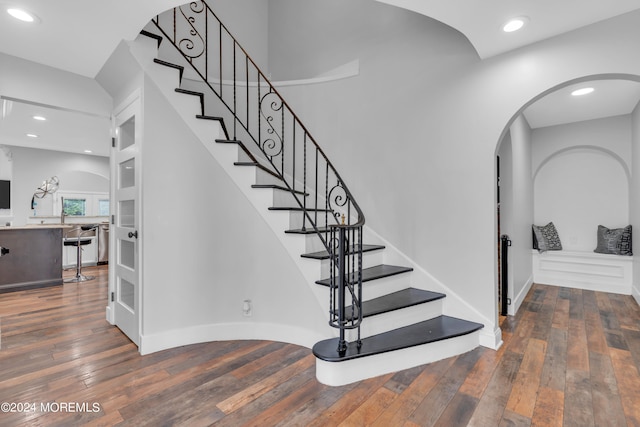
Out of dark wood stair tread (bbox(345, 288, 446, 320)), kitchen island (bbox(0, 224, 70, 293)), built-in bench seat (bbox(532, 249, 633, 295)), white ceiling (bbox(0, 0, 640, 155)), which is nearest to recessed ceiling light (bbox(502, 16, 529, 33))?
white ceiling (bbox(0, 0, 640, 155))

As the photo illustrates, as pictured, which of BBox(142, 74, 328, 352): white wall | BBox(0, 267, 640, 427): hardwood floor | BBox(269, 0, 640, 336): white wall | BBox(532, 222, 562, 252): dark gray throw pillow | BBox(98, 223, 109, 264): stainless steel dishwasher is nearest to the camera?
BBox(0, 267, 640, 427): hardwood floor

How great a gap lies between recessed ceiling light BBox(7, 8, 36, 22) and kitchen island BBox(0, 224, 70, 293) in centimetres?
382

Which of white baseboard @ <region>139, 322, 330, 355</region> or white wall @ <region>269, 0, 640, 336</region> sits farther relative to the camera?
white baseboard @ <region>139, 322, 330, 355</region>

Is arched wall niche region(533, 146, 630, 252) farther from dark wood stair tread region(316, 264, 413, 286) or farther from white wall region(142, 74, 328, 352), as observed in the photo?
white wall region(142, 74, 328, 352)

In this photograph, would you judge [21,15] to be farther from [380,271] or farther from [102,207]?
[102,207]

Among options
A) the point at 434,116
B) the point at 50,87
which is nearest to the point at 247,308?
the point at 434,116

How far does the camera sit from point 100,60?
111 inches

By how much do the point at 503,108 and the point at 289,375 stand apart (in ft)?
9.13

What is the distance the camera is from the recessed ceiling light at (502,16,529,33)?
2201mm

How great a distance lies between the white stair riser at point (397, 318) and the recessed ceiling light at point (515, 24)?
91.3 inches

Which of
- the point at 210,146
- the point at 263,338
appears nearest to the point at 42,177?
the point at 210,146

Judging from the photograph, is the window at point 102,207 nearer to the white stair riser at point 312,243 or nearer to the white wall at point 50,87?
the white wall at point 50,87

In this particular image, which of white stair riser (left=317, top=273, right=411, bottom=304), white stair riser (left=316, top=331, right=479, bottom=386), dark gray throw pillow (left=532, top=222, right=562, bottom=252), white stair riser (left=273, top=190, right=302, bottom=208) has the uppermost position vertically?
white stair riser (left=273, top=190, right=302, bottom=208)

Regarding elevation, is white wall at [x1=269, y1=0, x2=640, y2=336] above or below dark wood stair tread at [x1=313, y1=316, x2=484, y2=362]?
above
